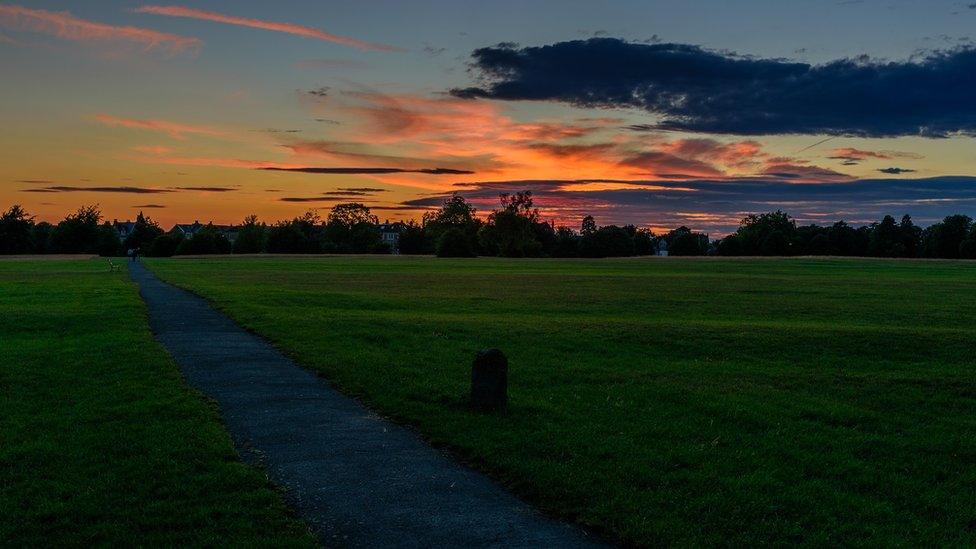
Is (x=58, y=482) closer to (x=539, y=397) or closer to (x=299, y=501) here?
(x=299, y=501)

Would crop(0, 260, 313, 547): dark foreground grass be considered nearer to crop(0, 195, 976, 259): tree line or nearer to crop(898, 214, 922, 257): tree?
crop(0, 195, 976, 259): tree line

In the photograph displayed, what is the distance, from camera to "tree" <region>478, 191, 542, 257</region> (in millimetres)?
166375

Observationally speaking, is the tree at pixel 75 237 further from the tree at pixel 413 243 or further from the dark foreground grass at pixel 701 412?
the dark foreground grass at pixel 701 412

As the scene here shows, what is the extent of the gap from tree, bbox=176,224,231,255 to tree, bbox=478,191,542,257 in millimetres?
56759

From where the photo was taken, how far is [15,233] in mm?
140625

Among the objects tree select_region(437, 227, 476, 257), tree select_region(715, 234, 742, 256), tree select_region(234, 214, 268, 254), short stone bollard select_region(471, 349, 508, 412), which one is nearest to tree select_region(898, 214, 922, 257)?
tree select_region(715, 234, 742, 256)

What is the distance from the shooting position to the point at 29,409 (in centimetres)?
A: 1125

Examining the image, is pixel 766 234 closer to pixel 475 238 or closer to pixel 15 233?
pixel 475 238

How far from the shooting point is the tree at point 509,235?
166375mm

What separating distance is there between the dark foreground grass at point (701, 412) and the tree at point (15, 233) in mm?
139374

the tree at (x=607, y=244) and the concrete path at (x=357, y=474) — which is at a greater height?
the tree at (x=607, y=244)

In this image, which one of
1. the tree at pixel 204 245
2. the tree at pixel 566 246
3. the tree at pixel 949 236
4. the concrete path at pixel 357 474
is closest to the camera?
the concrete path at pixel 357 474

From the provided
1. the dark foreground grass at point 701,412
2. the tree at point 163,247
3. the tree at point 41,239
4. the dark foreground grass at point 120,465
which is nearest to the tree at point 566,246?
the tree at point 163,247

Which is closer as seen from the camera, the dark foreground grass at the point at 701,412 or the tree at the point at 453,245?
the dark foreground grass at the point at 701,412
